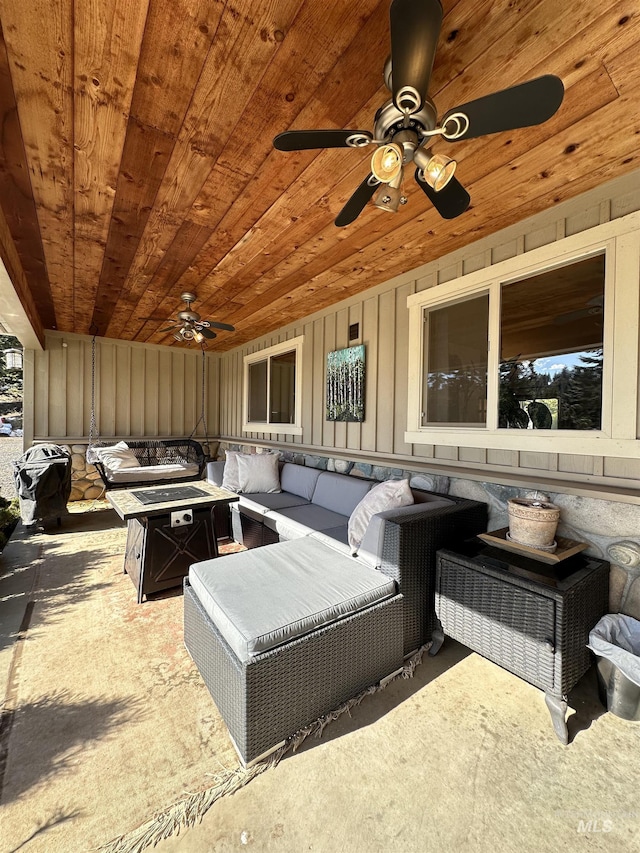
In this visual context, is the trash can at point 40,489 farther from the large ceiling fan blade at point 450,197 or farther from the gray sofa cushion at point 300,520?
the large ceiling fan blade at point 450,197

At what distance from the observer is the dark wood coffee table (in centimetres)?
265

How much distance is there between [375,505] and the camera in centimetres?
233

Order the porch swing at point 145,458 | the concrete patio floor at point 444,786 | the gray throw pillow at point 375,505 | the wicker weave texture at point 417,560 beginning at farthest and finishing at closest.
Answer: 1. the porch swing at point 145,458
2. the gray throw pillow at point 375,505
3. the wicker weave texture at point 417,560
4. the concrete patio floor at point 444,786

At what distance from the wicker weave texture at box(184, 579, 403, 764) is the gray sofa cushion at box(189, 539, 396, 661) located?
0.05m

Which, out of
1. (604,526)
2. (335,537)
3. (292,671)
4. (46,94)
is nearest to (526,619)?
(604,526)

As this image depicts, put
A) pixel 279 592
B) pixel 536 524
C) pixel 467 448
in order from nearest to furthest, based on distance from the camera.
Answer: pixel 279 592, pixel 536 524, pixel 467 448

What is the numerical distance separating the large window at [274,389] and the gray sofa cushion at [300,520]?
147 cm

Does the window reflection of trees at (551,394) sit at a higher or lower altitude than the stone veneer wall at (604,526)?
higher

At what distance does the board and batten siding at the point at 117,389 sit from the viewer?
564 cm

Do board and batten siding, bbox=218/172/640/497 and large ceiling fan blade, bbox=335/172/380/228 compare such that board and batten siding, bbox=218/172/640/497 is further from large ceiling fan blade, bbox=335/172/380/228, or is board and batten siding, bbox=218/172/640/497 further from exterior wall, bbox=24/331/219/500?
exterior wall, bbox=24/331/219/500

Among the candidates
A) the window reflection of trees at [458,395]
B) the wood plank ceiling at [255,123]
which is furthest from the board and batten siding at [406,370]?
the window reflection of trees at [458,395]

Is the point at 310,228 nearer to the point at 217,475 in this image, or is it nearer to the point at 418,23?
→ the point at 418,23

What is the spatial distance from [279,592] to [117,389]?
18.9 feet

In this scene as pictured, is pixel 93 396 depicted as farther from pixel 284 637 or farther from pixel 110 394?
pixel 284 637
